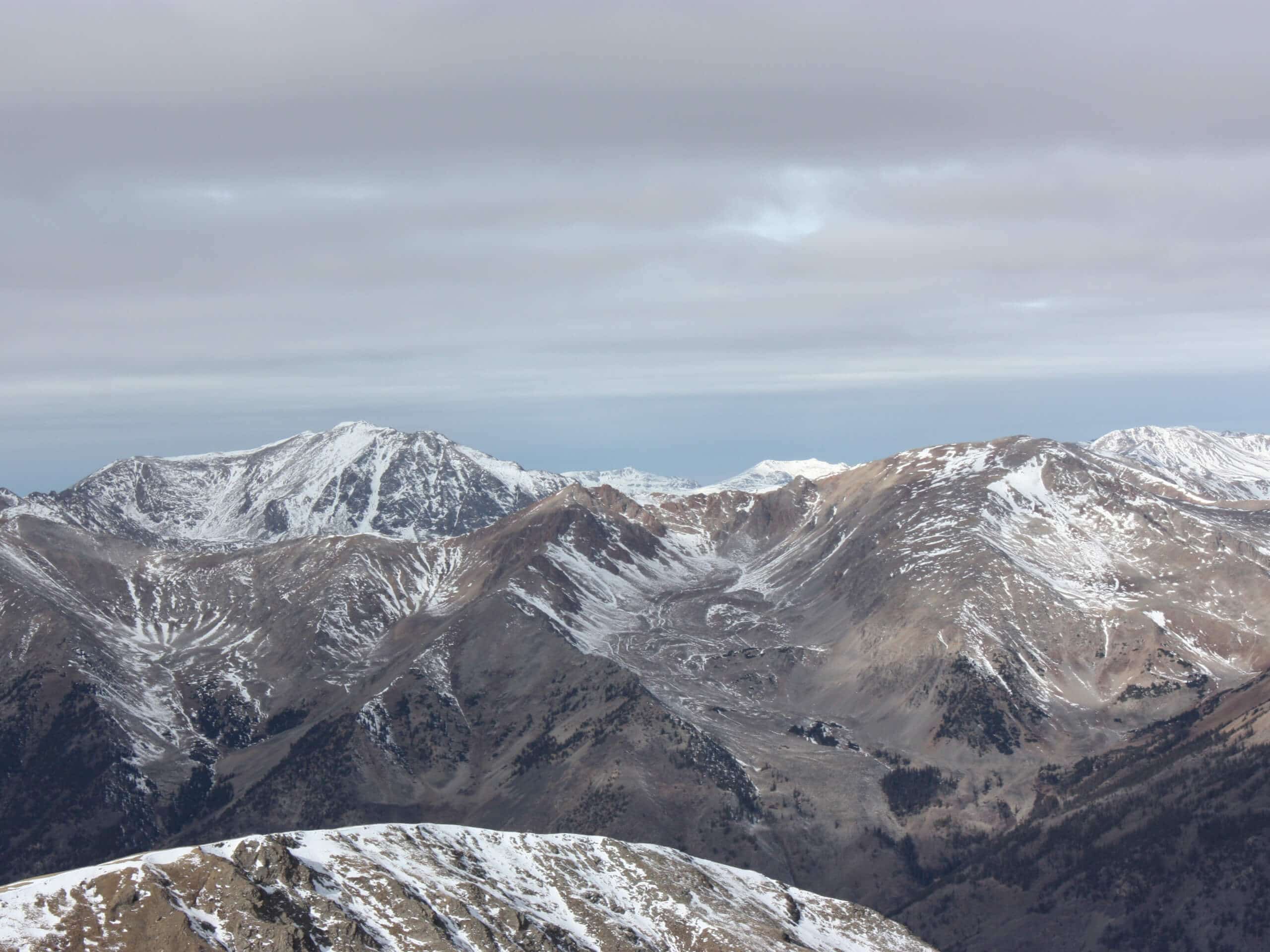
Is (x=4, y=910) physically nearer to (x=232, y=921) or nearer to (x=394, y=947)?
(x=232, y=921)

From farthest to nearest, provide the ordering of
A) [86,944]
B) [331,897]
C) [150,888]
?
[331,897] → [150,888] → [86,944]

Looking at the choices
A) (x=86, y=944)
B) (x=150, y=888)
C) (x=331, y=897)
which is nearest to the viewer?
(x=86, y=944)

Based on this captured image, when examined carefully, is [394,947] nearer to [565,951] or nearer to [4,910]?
[565,951]

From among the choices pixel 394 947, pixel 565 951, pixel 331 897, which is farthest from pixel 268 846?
pixel 565 951

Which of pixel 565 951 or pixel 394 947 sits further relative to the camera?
pixel 565 951

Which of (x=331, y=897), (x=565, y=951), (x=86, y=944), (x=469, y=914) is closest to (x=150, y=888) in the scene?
(x=86, y=944)

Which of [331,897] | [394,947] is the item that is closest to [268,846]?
[331,897]

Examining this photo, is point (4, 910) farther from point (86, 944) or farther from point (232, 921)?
point (232, 921)

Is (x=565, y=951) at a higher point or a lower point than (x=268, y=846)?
lower

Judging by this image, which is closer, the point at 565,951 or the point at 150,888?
the point at 150,888
